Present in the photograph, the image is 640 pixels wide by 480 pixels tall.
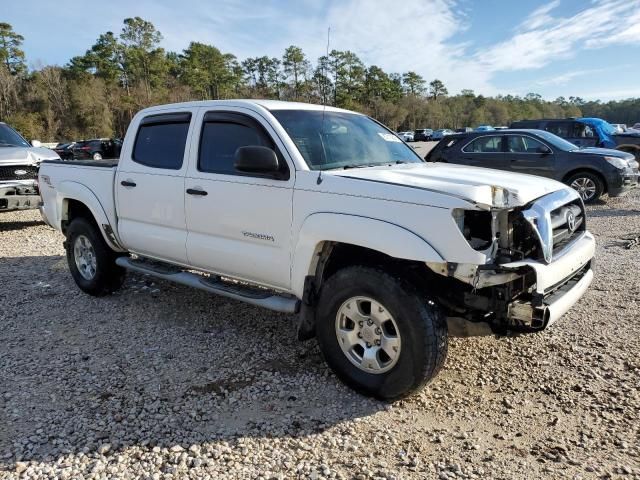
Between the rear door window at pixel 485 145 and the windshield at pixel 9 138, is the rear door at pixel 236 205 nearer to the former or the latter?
the windshield at pixel 9 138

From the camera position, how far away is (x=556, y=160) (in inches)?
423

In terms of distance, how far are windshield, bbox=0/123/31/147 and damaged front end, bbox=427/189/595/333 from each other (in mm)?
9658

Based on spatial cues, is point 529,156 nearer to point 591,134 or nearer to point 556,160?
point 556,160

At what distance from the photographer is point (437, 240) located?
2.85m

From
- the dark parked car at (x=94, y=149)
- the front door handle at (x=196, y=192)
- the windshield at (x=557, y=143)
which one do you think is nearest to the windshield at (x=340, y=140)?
the front door handle at (x=196, y=192)

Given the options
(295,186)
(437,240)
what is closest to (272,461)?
(437,240)

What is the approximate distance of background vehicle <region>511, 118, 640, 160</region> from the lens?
48.4 feet

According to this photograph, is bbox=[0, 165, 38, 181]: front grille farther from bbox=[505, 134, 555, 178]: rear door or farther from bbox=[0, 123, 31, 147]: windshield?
bbox=[505, 134, 555, 178]: rear door

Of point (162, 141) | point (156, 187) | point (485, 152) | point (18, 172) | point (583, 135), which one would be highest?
point (583, 135)

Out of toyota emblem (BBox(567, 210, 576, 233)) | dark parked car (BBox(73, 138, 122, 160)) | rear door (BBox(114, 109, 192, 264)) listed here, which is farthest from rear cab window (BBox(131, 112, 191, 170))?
dark parked car (BBox(73, 138, 122, 160))

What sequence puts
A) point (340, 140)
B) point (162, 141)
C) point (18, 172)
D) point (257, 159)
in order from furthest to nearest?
point (18, 172) < point (162, 141) < point (340, 140) < point (257, 159)

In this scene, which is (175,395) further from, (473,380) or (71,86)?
(71,86)

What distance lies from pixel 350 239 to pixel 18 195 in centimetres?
796

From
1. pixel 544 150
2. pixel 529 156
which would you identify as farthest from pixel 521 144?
pixel 544 150
